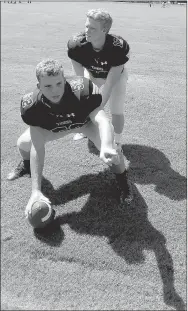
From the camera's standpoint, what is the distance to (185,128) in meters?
6.84

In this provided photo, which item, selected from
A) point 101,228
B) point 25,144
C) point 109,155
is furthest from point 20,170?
point 109,155

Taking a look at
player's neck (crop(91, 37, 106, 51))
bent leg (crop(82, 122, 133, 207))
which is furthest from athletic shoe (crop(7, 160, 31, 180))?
player's neck (crop(91, 37, 106, 51))

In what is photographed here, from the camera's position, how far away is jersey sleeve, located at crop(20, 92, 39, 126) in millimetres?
4059

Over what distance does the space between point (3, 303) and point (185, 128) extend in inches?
180

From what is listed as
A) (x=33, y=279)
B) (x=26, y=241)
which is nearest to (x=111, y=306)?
(x=33, y=279)

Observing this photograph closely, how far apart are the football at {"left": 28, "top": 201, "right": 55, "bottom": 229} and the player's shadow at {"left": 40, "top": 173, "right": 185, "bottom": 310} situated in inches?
12.6

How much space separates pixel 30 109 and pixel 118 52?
154 centimetres

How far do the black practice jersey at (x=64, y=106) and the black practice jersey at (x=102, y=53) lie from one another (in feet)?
3.08

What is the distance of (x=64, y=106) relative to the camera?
4066 mm

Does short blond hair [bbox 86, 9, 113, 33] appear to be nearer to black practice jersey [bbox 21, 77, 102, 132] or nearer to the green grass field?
black practice jersey [bbox 21, 77, 102, 132]

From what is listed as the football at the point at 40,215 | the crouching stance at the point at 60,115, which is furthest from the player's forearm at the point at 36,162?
the football at the point at 40,215

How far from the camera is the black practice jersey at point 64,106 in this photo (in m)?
4.05

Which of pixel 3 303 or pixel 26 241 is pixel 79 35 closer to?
pixel 26 241

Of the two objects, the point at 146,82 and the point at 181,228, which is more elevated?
the point at 181,228
